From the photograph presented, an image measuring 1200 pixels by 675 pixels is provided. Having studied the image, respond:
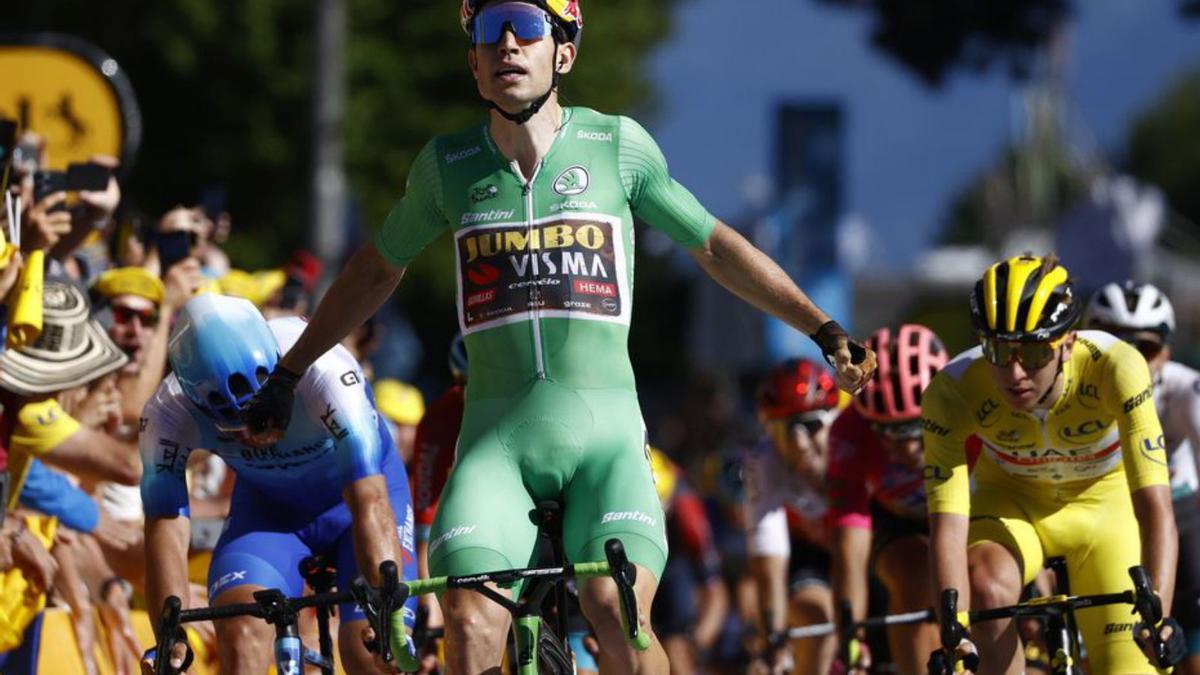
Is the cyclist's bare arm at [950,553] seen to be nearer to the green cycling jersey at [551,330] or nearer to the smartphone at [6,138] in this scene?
the green cycling jersey at [551,330]

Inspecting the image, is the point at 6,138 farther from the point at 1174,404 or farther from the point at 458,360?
the point at 1174,404

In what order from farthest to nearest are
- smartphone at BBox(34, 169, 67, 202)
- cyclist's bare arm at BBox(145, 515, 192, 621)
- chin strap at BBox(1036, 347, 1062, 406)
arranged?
smartphone at BBox(34, 169, 67, 202)
chin strap at BBox(1036, 347, 1062, 406)
cyclist's bare arm at BBox(145, 515, 192, 621)

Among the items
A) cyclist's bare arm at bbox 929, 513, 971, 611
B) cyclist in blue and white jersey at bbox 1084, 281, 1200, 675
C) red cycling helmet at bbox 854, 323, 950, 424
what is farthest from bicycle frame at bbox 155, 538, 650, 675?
cyclist in blue and white jersey at bbox 1084, 281, 1200, 675

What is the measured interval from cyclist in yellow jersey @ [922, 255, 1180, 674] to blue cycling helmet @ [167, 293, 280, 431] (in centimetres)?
251

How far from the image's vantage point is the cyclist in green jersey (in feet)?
22.7

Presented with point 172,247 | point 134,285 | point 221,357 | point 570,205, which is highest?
point 172,247

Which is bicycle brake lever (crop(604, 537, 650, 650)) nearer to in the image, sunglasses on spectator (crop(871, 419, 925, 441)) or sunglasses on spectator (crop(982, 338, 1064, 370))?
sunglasses on spectator (crop(982, 338, 1064, 370))

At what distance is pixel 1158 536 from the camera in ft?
25.9

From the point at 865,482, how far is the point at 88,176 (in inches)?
156

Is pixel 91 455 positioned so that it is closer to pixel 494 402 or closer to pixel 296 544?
pixel 296 544

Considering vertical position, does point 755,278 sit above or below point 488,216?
below

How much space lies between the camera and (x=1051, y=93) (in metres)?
58.8

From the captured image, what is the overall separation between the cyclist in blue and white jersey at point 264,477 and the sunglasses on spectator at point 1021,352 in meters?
2.25

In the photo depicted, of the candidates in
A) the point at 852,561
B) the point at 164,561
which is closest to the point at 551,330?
the point at 164,561
